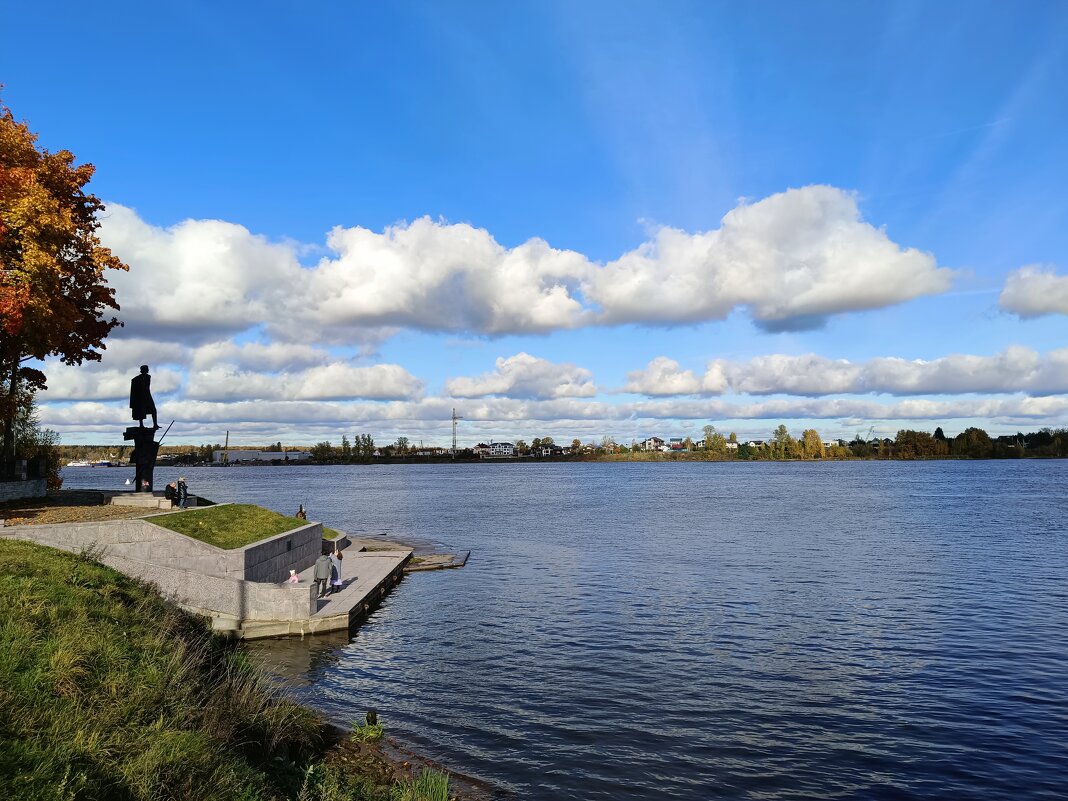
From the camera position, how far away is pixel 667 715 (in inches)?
680

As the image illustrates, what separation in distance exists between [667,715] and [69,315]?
26209 mm

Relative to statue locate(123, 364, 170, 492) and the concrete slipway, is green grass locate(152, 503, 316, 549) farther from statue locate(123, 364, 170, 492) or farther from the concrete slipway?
statue locate(123, 364, 170, 492)

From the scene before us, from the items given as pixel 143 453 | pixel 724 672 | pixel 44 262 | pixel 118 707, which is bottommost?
pixel 724 672

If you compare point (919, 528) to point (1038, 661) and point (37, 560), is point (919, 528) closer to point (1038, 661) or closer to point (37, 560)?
point (1038, 661)

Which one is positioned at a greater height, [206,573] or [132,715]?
[132,715]

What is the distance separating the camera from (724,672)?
20.8 meters

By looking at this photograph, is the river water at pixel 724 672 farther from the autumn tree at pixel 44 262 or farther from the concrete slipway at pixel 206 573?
the autumn tree at pixel 44 262

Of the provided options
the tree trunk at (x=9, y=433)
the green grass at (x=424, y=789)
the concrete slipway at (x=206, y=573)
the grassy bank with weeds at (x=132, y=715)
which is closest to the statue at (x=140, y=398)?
the tree trunk at (x=9, y=433)

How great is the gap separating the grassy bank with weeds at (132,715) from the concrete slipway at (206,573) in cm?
645

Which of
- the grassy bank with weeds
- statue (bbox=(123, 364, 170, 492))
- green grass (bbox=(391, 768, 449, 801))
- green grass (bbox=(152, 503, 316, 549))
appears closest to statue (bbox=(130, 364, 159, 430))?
statue (bbox=(123, 364, 170, 492))

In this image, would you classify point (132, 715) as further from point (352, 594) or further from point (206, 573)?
point (352, 594)

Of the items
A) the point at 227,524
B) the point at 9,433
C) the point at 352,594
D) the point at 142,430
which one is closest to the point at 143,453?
the point at 142,430

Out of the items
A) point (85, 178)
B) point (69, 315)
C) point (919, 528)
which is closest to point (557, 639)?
point (69, 315)

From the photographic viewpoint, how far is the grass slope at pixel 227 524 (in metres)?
24.8
